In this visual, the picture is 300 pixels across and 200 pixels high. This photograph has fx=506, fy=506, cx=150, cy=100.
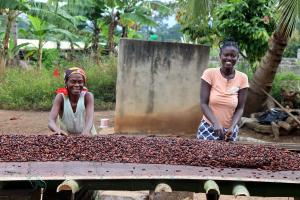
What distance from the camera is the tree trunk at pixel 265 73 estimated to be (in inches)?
333

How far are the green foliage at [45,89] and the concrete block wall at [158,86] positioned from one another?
360cm

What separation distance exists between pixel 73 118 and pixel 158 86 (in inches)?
153

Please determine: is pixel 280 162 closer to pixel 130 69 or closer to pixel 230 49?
pixel 230 49

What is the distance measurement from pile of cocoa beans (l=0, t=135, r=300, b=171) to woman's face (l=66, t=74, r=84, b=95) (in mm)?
638

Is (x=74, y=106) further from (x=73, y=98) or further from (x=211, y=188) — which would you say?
(x=211, y=188)

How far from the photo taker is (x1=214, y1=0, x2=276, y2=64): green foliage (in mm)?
10359

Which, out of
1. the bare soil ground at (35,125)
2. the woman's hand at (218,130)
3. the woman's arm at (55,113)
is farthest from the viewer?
the bare soil ground at (35,125)

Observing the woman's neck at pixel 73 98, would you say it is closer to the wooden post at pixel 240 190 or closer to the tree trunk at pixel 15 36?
the wooden post at pixel 240 190

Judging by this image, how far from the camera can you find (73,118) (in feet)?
13.2

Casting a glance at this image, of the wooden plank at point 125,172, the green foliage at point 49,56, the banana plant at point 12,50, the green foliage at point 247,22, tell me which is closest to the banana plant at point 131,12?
the banana plant at point 12,50

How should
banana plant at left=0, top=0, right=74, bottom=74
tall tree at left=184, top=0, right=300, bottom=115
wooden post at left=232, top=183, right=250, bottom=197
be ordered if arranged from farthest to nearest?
banana plant at left=0, top=0, right=74, bottom=74, tall tree at left=184, top=0, right=300, bottom=115, wooden post at left=232, top=183, right=250, bottom=197

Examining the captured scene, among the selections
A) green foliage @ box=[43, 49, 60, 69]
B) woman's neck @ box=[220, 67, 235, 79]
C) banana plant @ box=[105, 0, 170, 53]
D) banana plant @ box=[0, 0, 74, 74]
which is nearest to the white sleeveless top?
woman's neck @ box=[220, 67, 235, 79]

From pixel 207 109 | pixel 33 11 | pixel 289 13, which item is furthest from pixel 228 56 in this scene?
pixel 33 11

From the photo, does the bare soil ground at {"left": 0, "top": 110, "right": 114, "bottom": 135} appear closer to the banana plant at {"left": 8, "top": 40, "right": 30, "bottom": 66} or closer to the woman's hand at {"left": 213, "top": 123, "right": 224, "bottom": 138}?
the woman's hand at {"left": 213, "top": 123, "right": 224, "bottom": 138}
